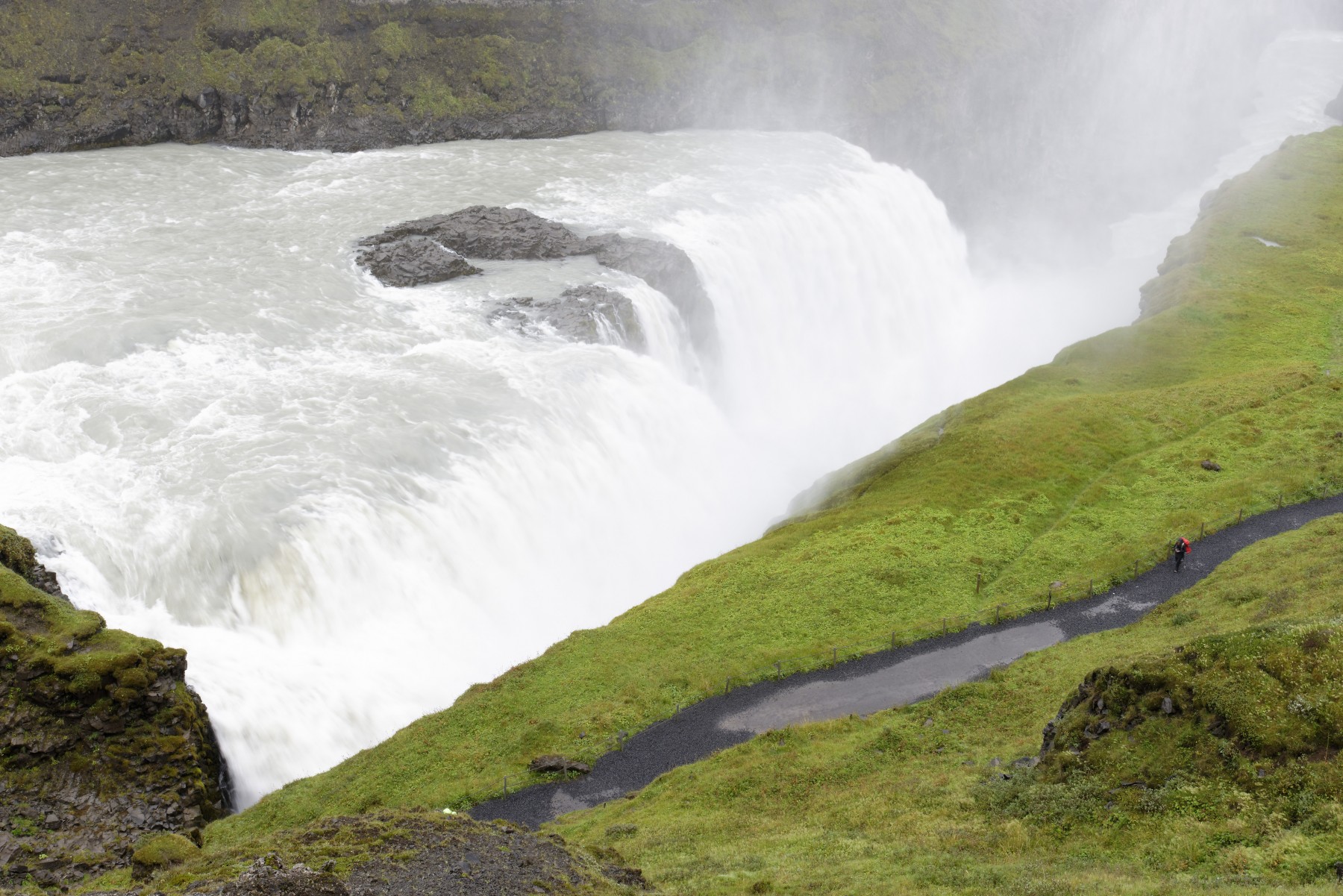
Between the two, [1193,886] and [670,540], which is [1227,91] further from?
[1193,886]

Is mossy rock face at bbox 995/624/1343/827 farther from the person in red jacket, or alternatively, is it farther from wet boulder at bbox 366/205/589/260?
wet boulder at bbox 366/205/589/260

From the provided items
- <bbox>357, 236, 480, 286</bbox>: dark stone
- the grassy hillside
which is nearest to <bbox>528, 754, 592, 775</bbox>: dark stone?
the grassy hillside

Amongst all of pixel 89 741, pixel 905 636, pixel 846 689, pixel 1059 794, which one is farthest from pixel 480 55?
pixel 1059 794

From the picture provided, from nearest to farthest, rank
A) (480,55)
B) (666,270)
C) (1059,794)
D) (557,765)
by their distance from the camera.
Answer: (1059,794), (557,765), (666,270), (480,55)

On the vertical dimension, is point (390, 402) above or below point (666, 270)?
below

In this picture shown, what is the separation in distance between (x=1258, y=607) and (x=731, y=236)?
1954 inches

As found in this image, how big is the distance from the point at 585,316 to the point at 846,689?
31.2 metres

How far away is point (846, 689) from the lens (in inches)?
1590

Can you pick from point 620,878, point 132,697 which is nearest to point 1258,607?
point 620,878

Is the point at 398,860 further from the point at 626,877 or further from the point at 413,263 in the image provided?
the point at 413,263

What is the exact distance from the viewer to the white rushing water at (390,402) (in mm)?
40344

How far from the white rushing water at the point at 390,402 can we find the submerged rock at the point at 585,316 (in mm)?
1454

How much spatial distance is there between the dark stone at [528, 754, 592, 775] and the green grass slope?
1.92ft

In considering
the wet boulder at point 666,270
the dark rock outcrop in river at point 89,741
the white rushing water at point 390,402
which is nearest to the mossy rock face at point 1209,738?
the dark rock outcrop in river at point 89,741
